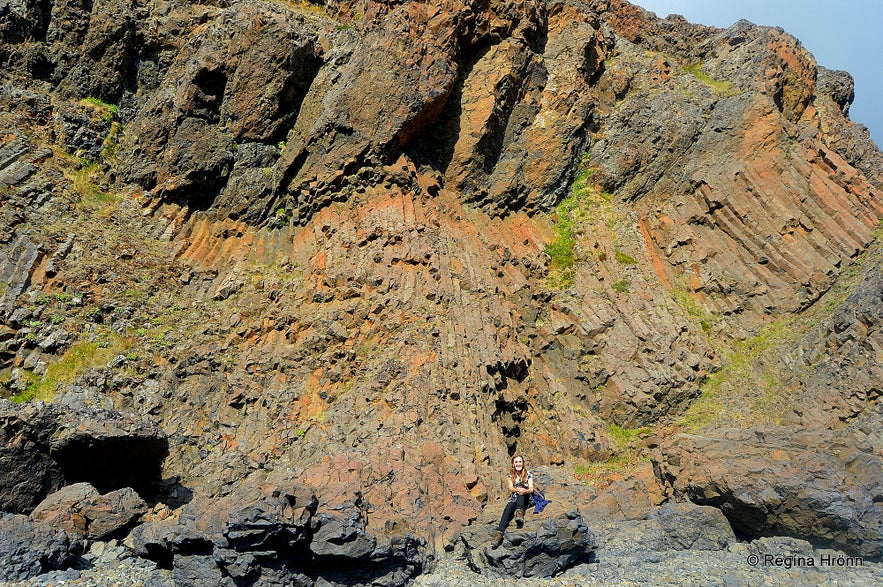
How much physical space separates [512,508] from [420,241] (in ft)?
31.7

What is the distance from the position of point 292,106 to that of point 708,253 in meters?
15.3

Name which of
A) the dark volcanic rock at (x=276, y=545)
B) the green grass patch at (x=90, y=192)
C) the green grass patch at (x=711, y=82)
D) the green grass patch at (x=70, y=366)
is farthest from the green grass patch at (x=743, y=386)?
the green grass patch at (x=90, y=192)

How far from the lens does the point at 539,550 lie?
32.4 feet

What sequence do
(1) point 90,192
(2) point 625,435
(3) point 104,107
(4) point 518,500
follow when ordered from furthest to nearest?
(3) point 104,107
(1) point 90,192
(2) point 625,435
(4) point 518,500

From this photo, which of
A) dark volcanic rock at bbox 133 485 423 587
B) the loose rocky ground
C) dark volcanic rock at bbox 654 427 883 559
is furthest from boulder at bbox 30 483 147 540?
dark volcanic rock at bbox 654 427 883 559

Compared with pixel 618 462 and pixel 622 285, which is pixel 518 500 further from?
pixel 622 285

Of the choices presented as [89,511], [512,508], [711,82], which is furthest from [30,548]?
[711,82]

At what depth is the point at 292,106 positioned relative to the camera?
22359 mm

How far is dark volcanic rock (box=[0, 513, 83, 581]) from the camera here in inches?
365

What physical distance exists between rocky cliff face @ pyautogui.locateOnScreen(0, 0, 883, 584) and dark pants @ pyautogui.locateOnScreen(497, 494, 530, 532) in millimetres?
1672

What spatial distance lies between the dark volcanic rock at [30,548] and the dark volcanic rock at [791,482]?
36.5 feet

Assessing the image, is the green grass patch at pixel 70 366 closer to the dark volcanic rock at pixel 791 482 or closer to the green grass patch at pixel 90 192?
the green grass patch at pixel 90 192

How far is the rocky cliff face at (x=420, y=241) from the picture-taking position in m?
15.2

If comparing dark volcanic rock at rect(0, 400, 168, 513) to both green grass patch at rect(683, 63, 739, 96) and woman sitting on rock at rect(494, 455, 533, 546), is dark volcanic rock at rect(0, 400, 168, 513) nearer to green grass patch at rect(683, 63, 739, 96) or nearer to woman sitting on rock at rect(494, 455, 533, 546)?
woman sitting on rock at rect(494, 455, 533, 546)
